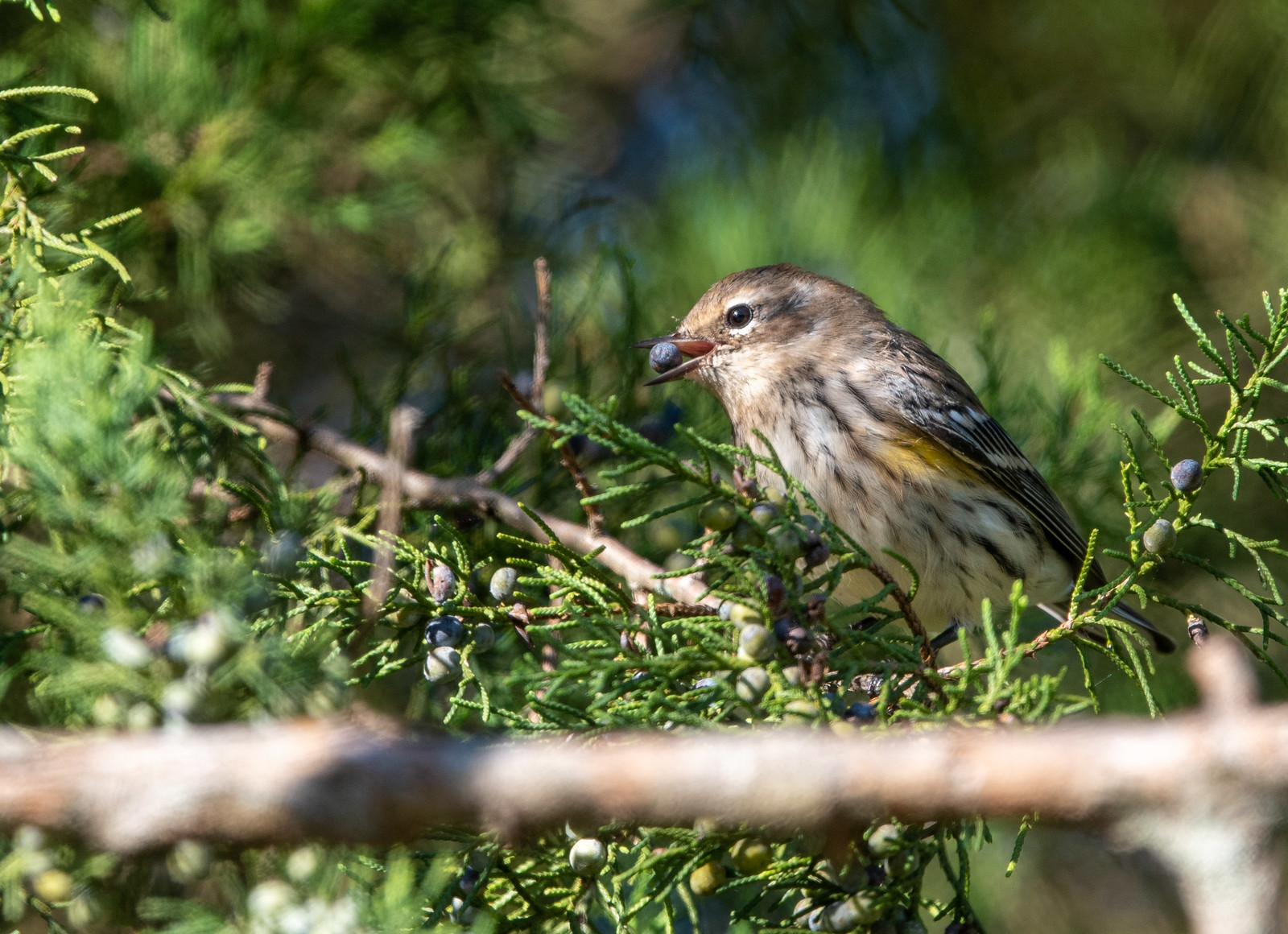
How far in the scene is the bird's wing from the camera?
340cm

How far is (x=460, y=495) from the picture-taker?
2.71m

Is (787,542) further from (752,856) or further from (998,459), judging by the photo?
(998,459)

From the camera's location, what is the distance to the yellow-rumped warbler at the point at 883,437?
3221 mm

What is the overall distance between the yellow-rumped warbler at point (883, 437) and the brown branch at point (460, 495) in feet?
2.44

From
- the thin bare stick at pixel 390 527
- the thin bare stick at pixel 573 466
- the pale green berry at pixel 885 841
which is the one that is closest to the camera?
the thin bare stick at pixel 390 527

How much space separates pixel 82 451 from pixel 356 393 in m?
1.30

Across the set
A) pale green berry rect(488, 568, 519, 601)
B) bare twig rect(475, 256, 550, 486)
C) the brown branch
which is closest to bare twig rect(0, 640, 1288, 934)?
pale green berry rect(488, 568, 519, 601)

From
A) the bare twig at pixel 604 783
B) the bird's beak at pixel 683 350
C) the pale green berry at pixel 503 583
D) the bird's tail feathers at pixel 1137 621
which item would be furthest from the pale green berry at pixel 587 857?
the bird's tail feathers at pixel 1137 621

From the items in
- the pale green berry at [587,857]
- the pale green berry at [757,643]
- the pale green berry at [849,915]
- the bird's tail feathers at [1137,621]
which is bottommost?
the bird's tail feathers at [1137,621]

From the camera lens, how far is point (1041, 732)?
51.2 inches

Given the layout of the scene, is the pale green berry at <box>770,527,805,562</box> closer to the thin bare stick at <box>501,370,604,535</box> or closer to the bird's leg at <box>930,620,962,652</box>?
the thin bare stick at <box>501,370,604,535</box>

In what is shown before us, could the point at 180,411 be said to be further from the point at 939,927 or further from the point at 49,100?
the point at 939,927

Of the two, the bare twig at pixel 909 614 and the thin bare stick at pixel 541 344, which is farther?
the thin bare stick at pixel 541 344

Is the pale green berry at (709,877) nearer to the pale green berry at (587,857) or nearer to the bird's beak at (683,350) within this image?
the pale green berry at (587,857)
